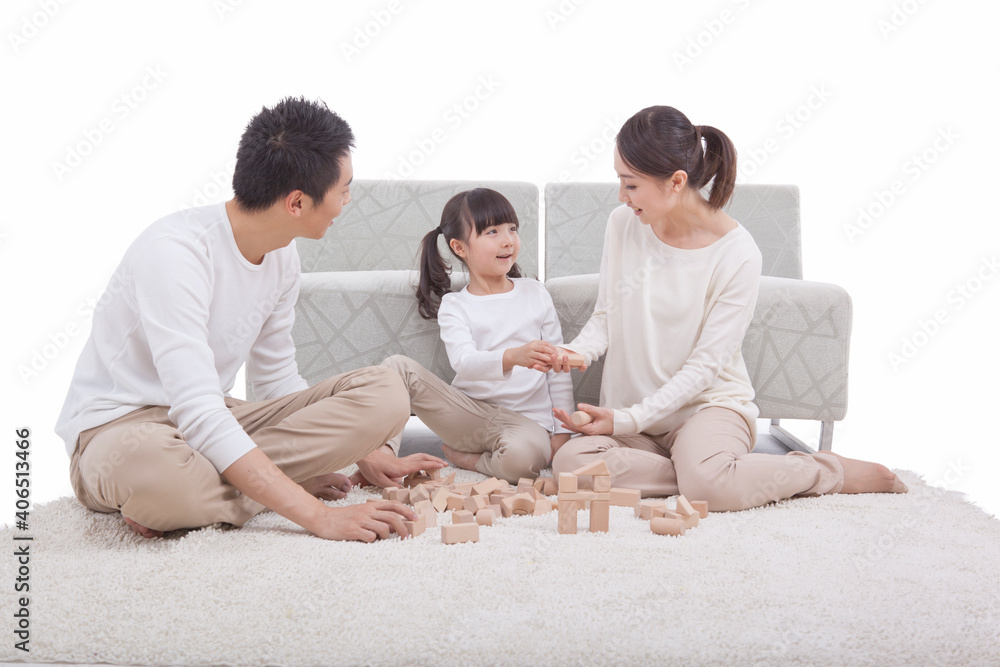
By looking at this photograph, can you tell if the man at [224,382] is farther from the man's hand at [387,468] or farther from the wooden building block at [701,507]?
the wooden building block at [701,507]

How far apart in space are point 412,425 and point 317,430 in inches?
51.1

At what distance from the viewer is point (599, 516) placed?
1811 mm

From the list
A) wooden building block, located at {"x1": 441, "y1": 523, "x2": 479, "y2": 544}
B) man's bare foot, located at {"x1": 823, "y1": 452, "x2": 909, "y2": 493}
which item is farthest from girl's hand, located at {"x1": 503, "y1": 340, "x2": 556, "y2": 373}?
man's bare foot, located at {"x1": 823, "y1": 452, "x2": 909, "y2": 493}

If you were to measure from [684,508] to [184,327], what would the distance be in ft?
3.62

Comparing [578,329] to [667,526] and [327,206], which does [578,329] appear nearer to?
[667,526]

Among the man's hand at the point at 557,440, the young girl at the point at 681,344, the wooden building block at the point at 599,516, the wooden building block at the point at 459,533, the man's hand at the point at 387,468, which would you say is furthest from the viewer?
the man's hand at the point at 557,440

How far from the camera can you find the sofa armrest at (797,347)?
2.45 metres

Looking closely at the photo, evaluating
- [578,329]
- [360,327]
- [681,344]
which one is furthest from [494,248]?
[681,344]

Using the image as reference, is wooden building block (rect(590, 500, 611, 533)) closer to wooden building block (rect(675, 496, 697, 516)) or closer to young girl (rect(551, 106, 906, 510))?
wooden building block (rect(675, 496, 697, 516))

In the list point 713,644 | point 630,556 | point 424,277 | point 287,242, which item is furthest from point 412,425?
point 713,644

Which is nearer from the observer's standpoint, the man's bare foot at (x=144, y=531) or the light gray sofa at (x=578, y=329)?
the man's bare foot at (x=144, y=531)

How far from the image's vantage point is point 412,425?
3.12 m

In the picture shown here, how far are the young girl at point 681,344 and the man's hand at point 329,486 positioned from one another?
0.54 meters

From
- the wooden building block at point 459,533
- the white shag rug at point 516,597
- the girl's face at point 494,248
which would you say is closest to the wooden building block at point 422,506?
the white shag rug at point 516,597
